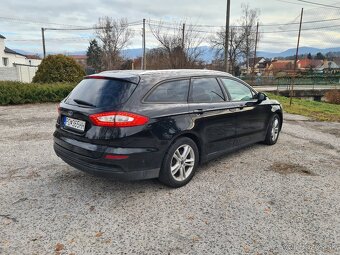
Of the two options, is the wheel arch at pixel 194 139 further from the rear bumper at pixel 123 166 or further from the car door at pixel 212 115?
the rear bumper at pixel 123 166

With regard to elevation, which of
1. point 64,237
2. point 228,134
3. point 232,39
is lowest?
point 64,237

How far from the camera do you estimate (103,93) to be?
3.38 meters

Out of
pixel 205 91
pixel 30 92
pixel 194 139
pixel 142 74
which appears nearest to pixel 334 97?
pixel 30 92

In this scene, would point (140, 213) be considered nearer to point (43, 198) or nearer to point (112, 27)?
point (43, 198)

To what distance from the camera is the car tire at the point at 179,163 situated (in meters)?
3.51

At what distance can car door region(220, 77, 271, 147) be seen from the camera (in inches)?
183

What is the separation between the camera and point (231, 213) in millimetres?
3145

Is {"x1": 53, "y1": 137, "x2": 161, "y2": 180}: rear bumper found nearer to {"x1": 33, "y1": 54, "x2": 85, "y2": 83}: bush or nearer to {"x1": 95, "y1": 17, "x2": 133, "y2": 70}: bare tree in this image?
{"x1": 33, "y1": 54, "x2": 85, "y2": 83}: bush

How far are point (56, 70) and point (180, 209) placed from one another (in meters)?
12.7

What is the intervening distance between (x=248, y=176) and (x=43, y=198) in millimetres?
2871

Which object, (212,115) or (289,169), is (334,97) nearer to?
(289,169)

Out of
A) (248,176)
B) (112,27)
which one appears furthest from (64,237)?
(112,27)

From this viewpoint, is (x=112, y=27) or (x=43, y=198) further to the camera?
(x=112, y=27)

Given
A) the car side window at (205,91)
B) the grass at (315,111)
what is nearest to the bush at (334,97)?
the grass at (315,111)
